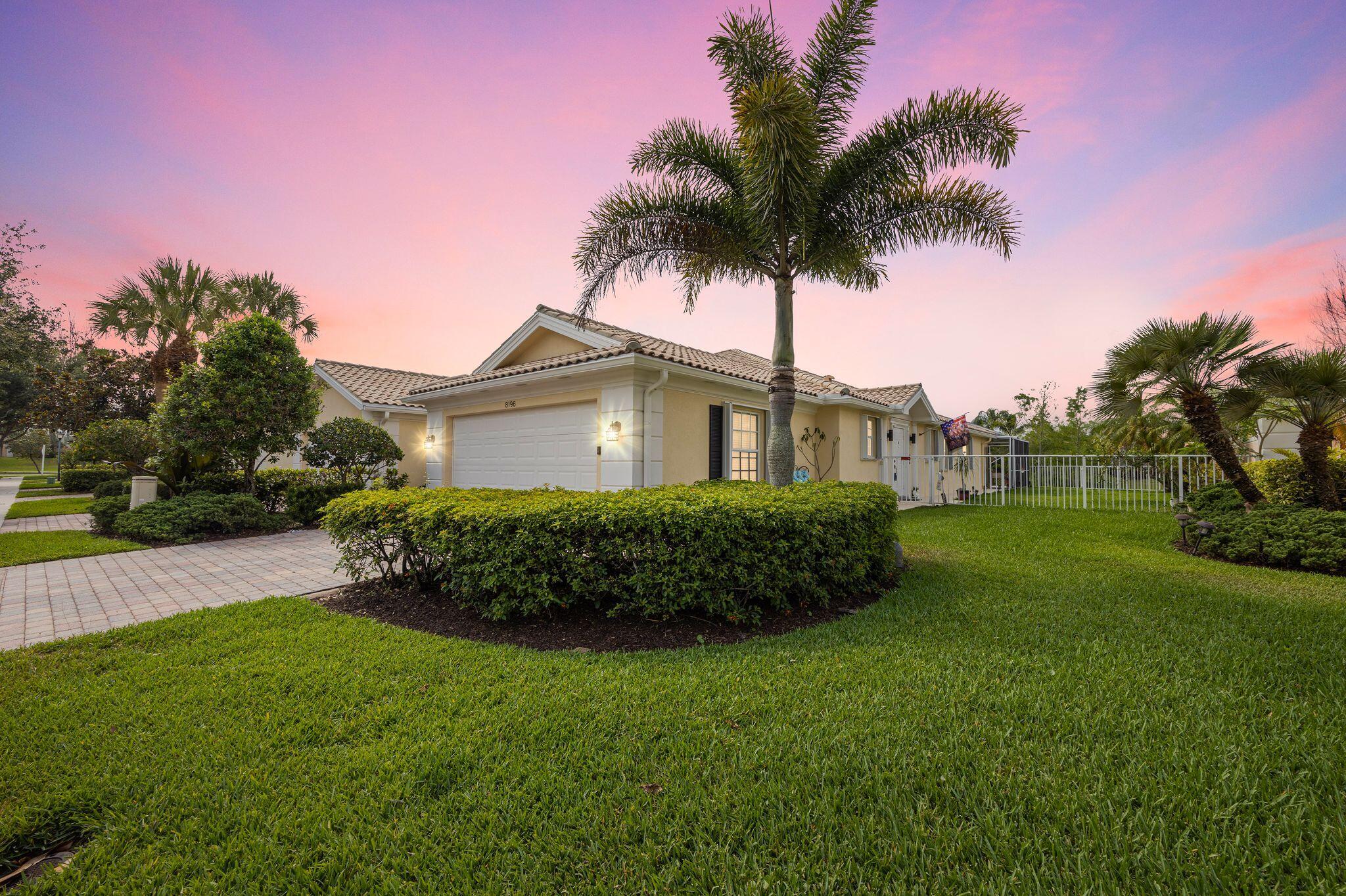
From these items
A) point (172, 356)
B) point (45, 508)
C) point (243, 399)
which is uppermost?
point (172, 356)

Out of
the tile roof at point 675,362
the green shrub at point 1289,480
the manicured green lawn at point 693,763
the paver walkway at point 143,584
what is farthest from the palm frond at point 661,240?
the green shrub at point 1289,480

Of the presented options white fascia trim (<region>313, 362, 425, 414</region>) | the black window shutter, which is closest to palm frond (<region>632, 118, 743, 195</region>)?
the black window shutter

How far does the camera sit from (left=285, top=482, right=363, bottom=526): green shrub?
10.9 metres

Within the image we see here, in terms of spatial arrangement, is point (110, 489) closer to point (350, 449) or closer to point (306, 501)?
point (306, 501)

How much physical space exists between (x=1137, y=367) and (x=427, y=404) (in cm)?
1583

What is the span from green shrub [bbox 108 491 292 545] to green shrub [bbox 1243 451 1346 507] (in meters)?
18.2

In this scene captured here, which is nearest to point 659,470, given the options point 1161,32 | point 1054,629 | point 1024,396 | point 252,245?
point 1054,629

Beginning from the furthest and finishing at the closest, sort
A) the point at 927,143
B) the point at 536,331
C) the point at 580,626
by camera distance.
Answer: the point at 536,331, the point at 927,143, the point at 580,626

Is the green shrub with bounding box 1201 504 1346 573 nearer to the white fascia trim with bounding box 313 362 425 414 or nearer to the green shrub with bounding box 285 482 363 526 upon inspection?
the green shrub with bounding box 285 482 363 526

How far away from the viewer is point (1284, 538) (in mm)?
6668

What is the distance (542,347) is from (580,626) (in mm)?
9347

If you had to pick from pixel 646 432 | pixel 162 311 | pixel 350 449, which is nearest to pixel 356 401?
pixel 350 449

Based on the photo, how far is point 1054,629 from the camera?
4113mm

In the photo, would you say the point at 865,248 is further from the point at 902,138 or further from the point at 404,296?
the point at 404,296
